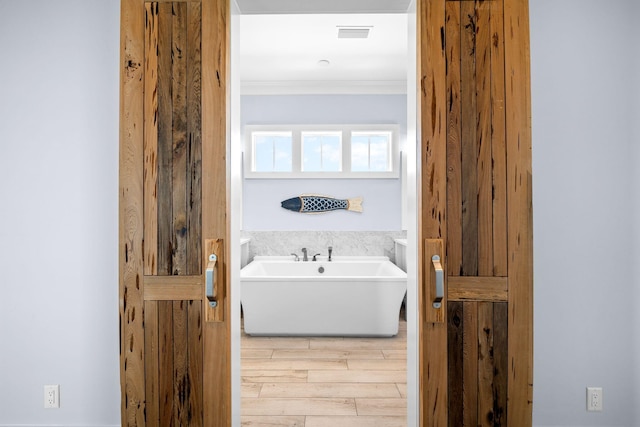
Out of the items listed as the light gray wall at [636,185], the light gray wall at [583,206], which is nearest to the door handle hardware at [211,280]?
the light gray wall at [583,206]

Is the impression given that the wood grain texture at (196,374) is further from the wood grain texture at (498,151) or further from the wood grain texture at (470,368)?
the wood grain texture at (498,151)

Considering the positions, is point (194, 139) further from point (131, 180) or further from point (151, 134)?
point (131, 180)

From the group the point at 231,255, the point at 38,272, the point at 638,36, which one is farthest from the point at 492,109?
the point at 38,272

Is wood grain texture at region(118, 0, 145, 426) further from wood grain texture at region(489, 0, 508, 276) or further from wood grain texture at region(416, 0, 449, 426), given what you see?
wood grain texture at region(489, 0, 508, 276)

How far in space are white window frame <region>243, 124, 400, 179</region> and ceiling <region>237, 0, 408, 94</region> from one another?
0.41m

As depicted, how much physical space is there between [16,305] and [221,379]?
1100 millimetres

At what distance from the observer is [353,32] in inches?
124

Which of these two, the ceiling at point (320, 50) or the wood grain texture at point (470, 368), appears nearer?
the wood grain texture at point (470, 368)

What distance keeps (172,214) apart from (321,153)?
9.95 feet

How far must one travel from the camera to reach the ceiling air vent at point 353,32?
310cm

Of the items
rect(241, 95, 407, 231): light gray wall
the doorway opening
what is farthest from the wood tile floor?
rect(241, 95, 407, 231): light gray wall

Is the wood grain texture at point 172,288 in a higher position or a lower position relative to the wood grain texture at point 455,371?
higher

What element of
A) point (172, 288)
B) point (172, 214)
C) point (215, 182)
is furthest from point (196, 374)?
point (215, 182)

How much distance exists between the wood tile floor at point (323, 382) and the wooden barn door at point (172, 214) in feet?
2.44
